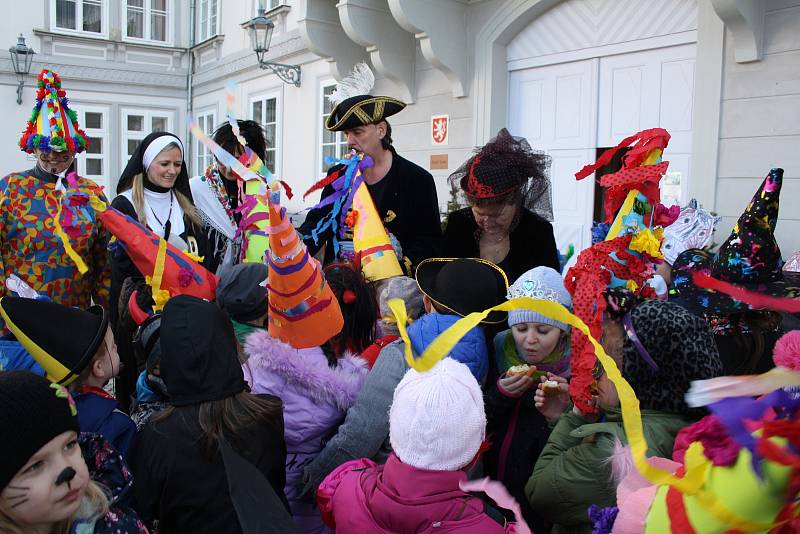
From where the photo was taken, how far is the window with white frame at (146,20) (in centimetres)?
1611

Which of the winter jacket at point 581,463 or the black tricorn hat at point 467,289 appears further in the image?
the black tricorn hat at point 467,289

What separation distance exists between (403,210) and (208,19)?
13.3 metres

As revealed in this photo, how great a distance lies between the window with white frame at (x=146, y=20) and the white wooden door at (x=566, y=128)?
12111 millimetres

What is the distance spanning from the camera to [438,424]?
1.58 metres

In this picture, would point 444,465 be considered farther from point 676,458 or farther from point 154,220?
point 154,220

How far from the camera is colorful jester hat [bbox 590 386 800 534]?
0.80 m

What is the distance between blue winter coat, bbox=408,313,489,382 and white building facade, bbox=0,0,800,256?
10.5 ft

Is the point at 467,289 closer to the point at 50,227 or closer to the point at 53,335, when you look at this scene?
the point at 53,335

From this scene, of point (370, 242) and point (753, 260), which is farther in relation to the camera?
point (370, 242)

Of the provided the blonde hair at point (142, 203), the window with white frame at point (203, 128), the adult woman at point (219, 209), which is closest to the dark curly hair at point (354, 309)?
the adult woman at point (219, 209)

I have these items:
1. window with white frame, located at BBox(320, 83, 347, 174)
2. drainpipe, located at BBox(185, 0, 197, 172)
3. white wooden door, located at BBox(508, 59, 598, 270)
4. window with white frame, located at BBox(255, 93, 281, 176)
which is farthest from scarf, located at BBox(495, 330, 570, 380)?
drainpipe, located at BBox(185, 0, 197, 172)

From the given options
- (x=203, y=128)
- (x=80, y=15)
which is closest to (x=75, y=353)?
(x=203, y=128)

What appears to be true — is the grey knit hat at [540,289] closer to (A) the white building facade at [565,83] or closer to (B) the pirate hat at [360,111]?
(B) the pirate hat at [360,111]

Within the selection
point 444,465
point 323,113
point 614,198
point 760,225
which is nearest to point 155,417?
point 444,465
